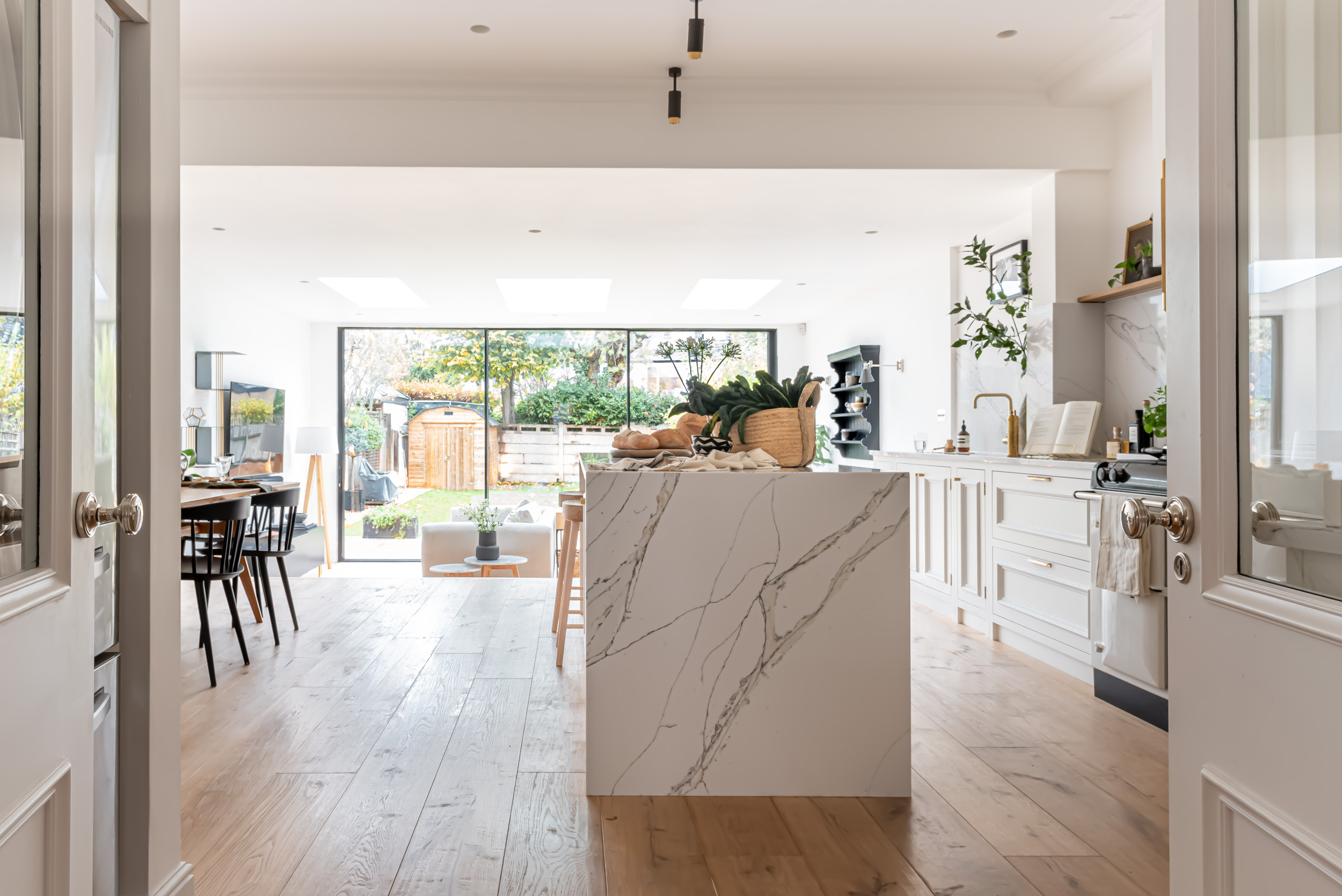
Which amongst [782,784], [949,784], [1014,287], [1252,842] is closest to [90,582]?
[1252,842]

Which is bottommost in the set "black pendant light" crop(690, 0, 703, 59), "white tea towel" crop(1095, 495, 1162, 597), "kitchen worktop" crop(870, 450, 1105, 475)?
"white tea towel" crop(1095, 495, 1162, 597)

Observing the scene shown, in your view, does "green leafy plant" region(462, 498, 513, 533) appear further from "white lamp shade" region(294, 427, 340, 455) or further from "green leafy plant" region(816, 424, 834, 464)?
"green leafy plant" region(816, 424, 834, 464)

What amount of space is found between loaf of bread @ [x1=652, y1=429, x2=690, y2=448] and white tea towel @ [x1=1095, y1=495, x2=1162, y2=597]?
1.47 metres

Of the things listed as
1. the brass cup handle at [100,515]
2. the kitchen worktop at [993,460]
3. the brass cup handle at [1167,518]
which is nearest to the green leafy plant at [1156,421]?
the kitchen worktop at [993,460]

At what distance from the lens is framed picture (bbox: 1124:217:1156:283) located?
398 centimetres

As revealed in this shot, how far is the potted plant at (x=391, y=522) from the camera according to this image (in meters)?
9.27

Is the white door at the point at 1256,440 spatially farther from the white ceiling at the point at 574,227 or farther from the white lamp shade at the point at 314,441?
the white lamp shade at the point at 314,441

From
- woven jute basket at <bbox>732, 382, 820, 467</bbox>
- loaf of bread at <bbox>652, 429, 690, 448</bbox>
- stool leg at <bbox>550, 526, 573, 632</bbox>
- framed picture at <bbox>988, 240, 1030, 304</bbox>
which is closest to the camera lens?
woven jute basket at <bbox>732, 382, 820, 467</bbox>

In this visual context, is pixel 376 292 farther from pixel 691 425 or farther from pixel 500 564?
pixel 691 425

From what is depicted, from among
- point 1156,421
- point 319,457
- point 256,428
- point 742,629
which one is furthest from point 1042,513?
point 319,457

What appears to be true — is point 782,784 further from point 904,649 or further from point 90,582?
point 90,582

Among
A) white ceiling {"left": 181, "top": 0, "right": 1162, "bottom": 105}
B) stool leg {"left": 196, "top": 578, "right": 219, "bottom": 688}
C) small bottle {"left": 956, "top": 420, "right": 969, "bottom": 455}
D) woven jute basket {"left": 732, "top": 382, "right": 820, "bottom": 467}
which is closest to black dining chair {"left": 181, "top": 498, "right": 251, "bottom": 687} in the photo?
stool leg {"left": 196, "top": 578, "right": 219, "bottom": 688}

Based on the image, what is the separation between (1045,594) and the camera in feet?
12.0

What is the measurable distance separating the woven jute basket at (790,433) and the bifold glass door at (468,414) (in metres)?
6.79
